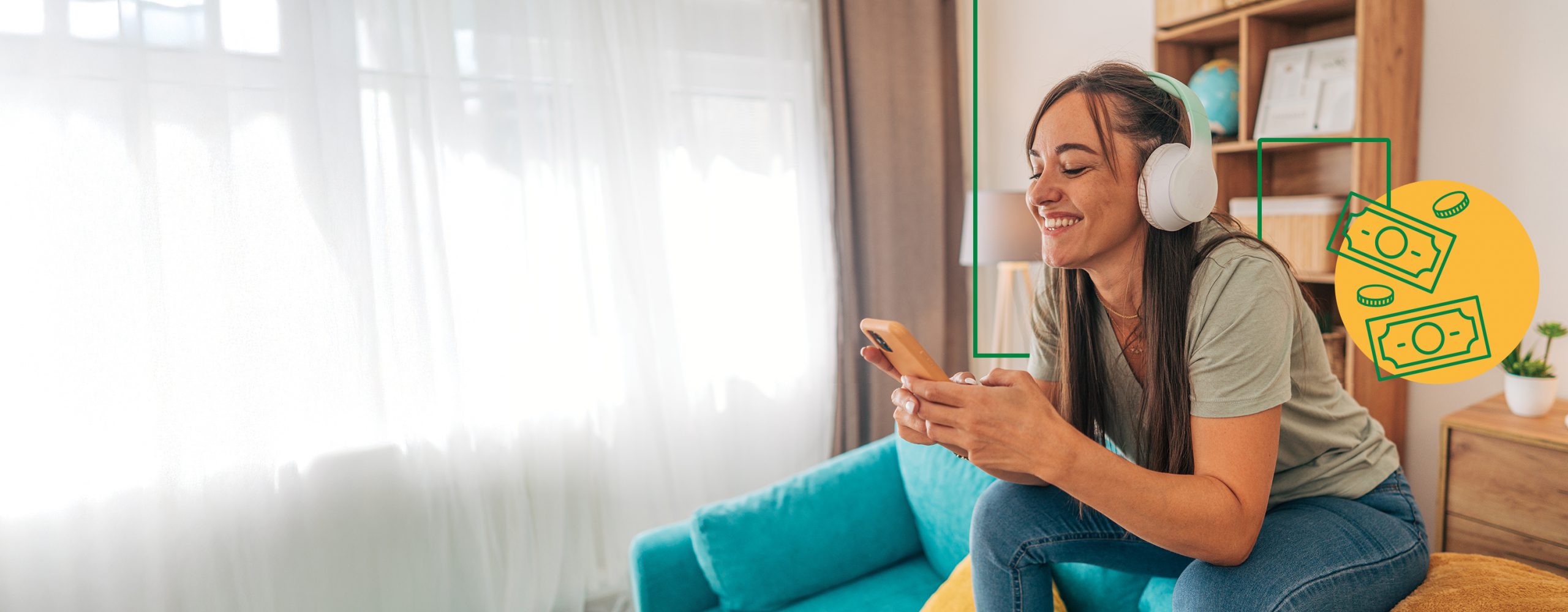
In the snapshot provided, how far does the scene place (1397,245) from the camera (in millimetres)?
1062

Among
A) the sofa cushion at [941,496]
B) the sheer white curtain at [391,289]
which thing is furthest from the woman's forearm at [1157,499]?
the sheer white curtain at [391,289]

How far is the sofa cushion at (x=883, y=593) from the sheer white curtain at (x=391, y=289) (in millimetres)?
834

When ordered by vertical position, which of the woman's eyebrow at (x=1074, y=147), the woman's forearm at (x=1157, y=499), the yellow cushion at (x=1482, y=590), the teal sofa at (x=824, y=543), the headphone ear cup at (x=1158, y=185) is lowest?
the teal sofa at (x=824, y=543)

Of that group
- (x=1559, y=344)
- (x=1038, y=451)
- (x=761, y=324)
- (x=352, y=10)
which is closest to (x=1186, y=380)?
(x=1038, y=451)

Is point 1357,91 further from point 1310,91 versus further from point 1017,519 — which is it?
point 1017,519

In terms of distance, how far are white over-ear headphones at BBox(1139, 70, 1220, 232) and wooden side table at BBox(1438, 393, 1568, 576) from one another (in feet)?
4.03

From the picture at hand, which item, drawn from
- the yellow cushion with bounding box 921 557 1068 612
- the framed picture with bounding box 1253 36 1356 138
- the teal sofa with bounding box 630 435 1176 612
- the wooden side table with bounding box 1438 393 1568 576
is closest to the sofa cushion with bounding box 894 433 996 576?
the teal sofa with bounding box 630 435 1176 612

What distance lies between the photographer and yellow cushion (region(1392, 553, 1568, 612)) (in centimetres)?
93

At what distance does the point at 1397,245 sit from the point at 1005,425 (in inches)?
26.0

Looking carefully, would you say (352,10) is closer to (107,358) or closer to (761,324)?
(107,358)

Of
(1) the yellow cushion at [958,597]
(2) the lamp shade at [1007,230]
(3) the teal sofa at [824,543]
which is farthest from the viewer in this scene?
(2) the lamp shade at [1007,230]

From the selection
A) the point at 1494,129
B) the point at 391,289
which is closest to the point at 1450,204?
the point at 1494,129

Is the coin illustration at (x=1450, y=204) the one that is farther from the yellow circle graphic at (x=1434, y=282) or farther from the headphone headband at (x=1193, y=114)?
the headphone headband at (x=1193, y=114)

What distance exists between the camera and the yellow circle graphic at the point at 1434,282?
3.36 feet
